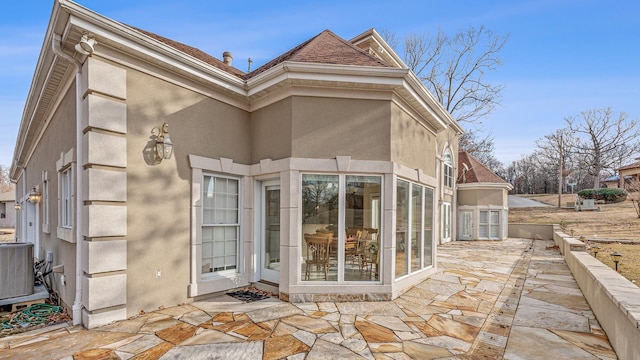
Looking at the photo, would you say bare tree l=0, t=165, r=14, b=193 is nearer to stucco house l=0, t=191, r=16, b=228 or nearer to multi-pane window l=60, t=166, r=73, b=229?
stucco house l=0, t=191, r=16, b=228

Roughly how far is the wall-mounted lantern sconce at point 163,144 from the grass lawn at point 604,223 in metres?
10.9

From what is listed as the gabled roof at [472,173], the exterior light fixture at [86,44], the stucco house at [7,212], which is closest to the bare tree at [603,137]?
the gabled roof at [472,173]

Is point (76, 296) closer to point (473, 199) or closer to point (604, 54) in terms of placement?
point (604, 54)

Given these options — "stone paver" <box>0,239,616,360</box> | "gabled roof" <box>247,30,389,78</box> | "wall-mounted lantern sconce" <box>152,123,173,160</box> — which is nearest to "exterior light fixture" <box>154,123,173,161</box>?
"wall-mounted lantern sconce" <box>152,123,173,160</box>

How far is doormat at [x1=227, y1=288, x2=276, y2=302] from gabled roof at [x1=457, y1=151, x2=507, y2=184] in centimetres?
1556

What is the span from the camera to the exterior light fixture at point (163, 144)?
5199 mm

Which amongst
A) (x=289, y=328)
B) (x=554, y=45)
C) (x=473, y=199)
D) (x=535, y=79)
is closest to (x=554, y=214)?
(x=473, y=199)

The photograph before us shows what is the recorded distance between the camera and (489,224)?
58.0 ft

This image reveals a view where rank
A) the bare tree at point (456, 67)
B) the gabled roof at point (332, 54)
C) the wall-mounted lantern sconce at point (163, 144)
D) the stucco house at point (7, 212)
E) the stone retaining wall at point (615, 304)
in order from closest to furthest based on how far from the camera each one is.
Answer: the stone retaining wall at point (615, 304), the wall-mounted lantern sconce at point (163, 144), the gabled roof at point (332, 54), the bare tree at point (456, 67), the stucco house at point (7, 212)

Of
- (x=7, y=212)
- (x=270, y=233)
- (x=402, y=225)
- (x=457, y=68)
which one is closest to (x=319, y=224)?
(x=270, y=233)

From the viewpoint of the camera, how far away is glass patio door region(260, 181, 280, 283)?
643cm

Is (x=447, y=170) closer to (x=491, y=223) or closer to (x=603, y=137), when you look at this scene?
(x=491, y=223)

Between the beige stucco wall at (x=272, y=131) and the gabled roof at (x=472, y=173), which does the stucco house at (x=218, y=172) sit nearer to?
the beige stucco wall at (x=272, y=131)

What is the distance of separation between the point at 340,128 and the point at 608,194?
36883 mm
